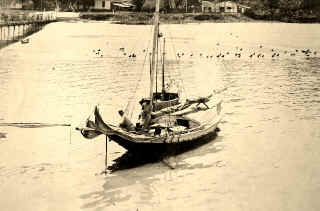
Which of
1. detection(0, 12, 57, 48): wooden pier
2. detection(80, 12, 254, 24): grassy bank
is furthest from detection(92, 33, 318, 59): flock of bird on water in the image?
detection(80, 12, 254, 24): grassy bank

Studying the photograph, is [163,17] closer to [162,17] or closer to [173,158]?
[162,17]

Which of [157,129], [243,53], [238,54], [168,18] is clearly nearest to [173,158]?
[157,129]

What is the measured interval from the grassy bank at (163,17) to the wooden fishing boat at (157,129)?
36.3m

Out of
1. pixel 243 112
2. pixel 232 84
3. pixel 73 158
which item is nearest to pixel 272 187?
pixel 73 158

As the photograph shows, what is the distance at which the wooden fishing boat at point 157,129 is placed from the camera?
11.5 meters

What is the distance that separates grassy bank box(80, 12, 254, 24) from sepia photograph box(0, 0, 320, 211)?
1586 cm

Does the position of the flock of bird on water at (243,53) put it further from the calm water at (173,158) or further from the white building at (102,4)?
the white building at (102,4)

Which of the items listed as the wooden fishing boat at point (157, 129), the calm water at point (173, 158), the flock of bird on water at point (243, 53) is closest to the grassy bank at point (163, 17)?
the flock of bird on water at point (243, 53)

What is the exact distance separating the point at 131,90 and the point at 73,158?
31.8ft

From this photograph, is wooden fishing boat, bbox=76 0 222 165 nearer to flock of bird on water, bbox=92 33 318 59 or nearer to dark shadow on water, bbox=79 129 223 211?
dark shadow on water, bbox=79 129 223 211

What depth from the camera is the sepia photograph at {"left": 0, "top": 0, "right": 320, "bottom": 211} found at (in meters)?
10.6

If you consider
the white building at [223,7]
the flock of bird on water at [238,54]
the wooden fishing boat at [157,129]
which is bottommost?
the wooden fishing boat at [157,129]

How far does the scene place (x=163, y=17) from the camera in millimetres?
51219

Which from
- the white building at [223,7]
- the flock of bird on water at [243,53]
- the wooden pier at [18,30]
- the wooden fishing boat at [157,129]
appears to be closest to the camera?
the wooden fishing boat at [157,129]
